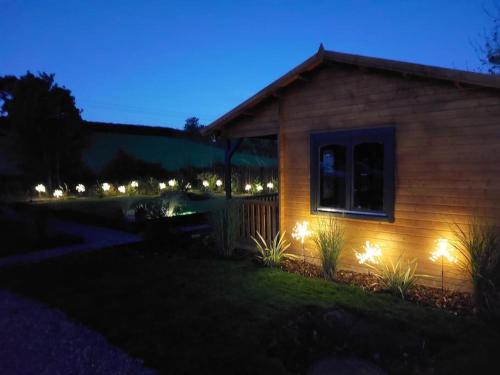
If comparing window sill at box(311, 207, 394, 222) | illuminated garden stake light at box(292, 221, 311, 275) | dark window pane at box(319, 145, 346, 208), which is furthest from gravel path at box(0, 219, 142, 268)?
dark window pane at box(319, 145, 346, 208)

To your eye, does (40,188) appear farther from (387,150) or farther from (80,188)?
(387,150)

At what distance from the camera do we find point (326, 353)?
3.47 meters

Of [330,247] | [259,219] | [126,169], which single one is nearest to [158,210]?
[259,219]

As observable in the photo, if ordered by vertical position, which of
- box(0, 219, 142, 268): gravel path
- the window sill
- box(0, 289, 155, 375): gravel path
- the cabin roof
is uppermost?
the cabin roof

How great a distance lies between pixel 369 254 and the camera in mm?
5773

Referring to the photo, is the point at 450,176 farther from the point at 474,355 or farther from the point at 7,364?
the point at 7,364

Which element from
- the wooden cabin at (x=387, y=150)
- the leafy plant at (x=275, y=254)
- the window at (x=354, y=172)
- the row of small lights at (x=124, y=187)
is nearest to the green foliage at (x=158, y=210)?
the leafy plant at (x=275, y=254)

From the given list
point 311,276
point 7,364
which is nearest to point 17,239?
point 7,364

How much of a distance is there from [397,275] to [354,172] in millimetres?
1821

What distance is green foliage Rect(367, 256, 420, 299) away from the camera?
500cm

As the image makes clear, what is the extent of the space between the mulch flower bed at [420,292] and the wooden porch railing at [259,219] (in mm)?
1180

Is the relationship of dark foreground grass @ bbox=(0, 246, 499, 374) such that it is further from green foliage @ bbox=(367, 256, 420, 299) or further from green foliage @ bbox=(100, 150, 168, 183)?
green foliage @ bbox=(100, 150, 168, 183)

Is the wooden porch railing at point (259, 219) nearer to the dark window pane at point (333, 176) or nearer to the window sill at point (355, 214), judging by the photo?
the window sill at point (355, 214)

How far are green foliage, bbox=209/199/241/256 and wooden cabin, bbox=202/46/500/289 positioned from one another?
999 mm
